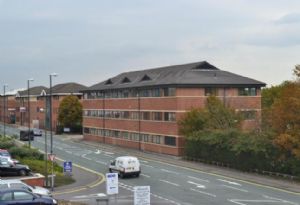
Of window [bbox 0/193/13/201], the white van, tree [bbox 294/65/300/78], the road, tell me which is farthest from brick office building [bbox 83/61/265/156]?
window [bbox 0/193/13/201]

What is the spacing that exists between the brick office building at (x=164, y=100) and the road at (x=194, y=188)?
427 inches

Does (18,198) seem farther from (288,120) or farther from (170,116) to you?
(170,116)

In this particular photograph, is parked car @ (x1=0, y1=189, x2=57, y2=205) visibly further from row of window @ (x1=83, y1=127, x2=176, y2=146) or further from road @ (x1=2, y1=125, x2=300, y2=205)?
row of window @ (x1=83, y1=127, x2=176, y2=146)

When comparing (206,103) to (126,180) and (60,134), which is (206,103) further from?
(60,134)

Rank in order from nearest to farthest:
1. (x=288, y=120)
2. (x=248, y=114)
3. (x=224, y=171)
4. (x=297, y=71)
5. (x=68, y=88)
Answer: (x=297, y=71), (x=288, y=120), (x=224, y=171), (x=248, y=114), (x=68, y=88)

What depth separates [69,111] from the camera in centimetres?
12950

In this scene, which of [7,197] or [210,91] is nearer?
[7,197]

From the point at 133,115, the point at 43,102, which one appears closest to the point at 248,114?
the point at 133,115

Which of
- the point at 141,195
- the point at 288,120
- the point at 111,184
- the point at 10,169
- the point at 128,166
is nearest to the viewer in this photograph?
the point at 141,195

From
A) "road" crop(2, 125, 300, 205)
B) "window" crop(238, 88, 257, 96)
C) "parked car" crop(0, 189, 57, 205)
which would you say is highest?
"window" crop(238, 88, 257, 96)

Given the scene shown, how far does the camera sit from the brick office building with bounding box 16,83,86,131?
460 ft

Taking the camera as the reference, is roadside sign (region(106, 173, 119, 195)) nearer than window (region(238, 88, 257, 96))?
Yes

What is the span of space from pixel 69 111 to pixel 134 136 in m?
43.3

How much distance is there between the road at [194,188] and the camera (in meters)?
38.5
